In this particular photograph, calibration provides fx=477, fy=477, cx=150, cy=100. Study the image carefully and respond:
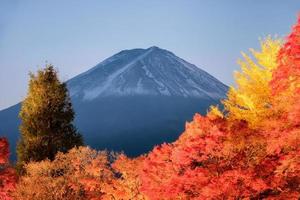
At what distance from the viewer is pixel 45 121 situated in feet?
97.1

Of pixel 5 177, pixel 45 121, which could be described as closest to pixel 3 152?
pixel 5 177

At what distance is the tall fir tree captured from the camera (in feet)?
94.0

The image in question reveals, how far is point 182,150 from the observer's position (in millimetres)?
17250

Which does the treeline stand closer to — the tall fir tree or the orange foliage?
the orange foliage

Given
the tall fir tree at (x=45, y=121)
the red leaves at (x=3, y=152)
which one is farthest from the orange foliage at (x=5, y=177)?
the tall fir tree at (x=45, y=121)

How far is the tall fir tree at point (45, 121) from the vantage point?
94.0 feet

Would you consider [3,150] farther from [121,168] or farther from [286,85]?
[286,85]

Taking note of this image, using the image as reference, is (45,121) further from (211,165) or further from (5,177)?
(211,165)

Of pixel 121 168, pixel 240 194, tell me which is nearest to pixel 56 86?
pixel 121 168

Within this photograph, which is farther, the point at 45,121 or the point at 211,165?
the point at 45,121

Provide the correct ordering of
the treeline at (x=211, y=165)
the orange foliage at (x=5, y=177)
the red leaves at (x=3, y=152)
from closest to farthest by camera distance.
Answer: the treeline at (x=211, y=165)
the orange foliage at (x=5, y=177)
the red leaves at (x=3, y=152)

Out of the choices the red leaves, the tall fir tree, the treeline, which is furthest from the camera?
the tall fir tree

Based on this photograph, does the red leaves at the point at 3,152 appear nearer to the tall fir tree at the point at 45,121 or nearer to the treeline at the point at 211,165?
the treeline at the point at 211,165

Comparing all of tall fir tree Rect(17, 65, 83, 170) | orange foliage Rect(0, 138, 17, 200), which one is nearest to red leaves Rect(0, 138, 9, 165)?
orange foliage Rect(0, 138, 17, 200)
